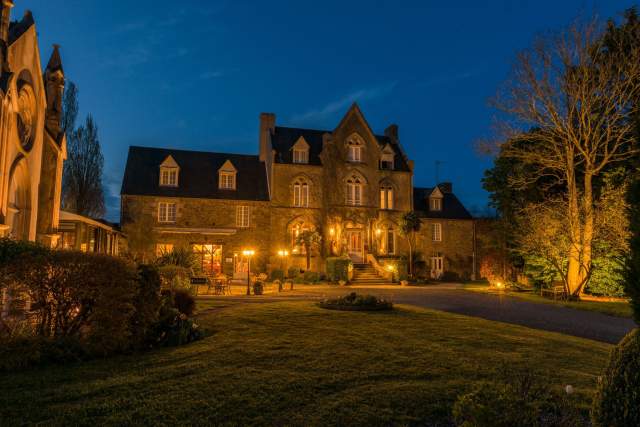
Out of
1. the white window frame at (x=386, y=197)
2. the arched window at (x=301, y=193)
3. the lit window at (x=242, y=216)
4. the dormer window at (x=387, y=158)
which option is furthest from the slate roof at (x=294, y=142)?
the lit window at (x=242, y=216)

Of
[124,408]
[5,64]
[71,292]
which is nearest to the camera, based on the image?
[124,408]

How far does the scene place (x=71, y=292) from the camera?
24.1 ft

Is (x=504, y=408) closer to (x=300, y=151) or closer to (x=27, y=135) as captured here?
(x=27, y=135)

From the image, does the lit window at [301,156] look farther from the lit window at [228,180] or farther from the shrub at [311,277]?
the shrub at [311,277]

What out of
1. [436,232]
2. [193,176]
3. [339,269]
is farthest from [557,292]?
[193,176]

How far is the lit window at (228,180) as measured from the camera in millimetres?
32688

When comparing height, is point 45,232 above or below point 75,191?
below

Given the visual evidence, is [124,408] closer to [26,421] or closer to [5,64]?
[26,421]

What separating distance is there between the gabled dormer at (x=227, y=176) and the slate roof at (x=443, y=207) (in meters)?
15.5

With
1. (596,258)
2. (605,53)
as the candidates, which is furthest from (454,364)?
(605,53)

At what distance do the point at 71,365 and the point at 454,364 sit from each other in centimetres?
626

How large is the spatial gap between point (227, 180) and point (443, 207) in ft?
62.1

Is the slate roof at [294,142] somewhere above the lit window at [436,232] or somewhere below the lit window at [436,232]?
above

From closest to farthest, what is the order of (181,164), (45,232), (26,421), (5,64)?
(26,421)
(5,64)
(45,232)
(181,164)
